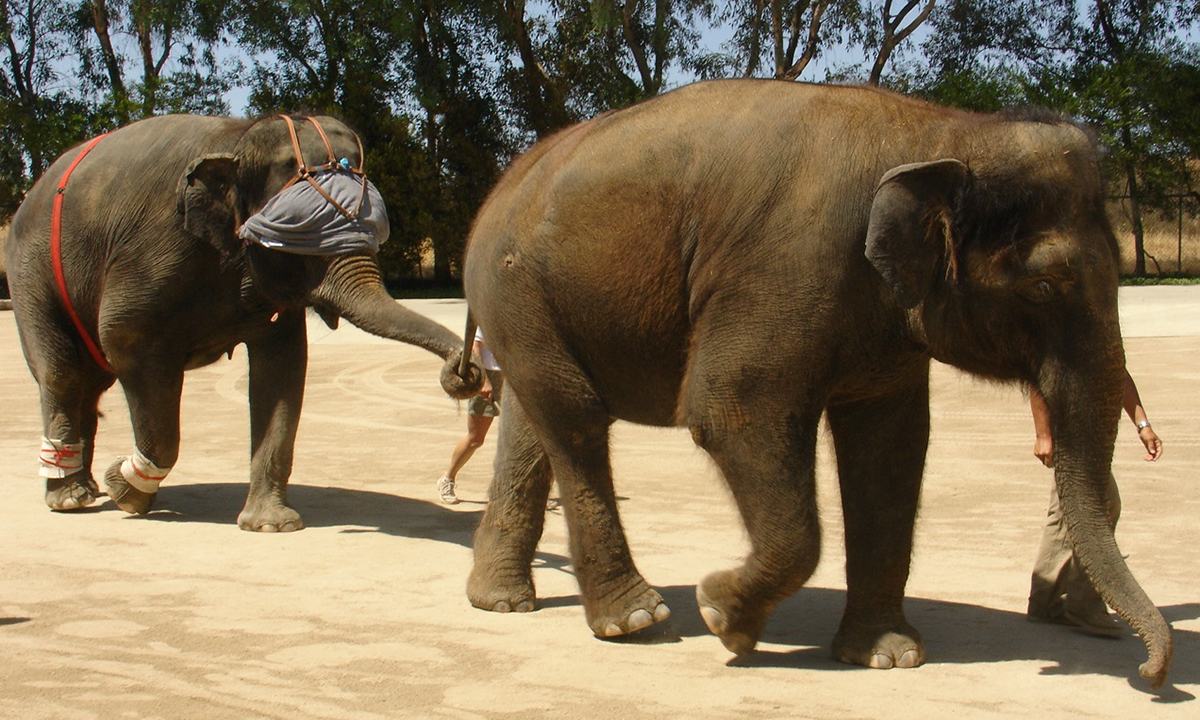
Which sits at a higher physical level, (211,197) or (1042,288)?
(211,197)

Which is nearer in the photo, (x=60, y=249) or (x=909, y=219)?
(x=909, y=219)

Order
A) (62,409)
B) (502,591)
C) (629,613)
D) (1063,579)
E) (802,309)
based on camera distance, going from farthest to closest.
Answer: (62,409)
(502,591)
(1063,579)
(629,613)
(802,309)

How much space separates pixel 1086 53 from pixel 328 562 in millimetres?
33413

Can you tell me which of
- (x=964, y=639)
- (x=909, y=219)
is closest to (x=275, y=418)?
(x=964, y=639)

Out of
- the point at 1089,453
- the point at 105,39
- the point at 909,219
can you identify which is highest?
the point at 105,39

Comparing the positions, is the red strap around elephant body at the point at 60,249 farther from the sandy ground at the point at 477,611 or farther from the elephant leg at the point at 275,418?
the sandy ground at the point at 477,611

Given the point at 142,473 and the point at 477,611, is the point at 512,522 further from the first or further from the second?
the point at 142,473

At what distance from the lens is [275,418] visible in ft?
25.0

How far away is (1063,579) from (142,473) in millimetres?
5020

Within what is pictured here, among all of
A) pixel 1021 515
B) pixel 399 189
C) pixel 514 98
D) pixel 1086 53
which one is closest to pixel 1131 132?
pixel 1086 53

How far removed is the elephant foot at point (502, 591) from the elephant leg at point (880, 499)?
1.39 metres

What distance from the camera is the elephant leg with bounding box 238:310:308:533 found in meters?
7.32

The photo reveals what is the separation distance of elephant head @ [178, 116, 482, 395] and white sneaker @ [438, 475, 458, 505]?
55.5 inches

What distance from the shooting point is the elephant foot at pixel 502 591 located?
5.50 m
